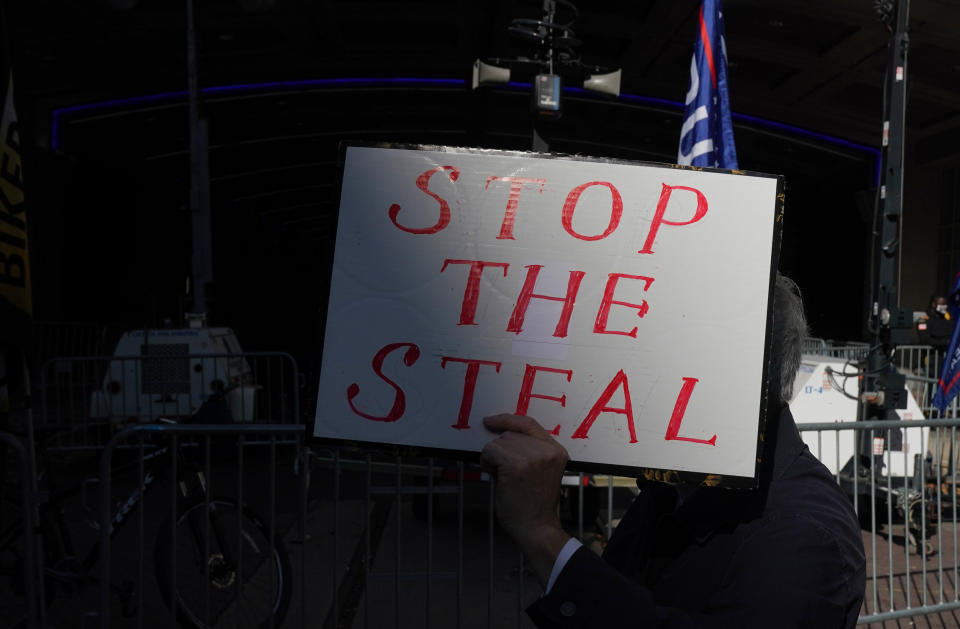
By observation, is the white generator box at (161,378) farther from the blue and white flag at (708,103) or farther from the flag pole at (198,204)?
the blue and white flag at (708,103)

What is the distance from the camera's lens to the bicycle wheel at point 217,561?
4.47 m

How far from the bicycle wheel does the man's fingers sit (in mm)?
3004

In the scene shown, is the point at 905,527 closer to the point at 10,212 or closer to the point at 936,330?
the point at 10,212

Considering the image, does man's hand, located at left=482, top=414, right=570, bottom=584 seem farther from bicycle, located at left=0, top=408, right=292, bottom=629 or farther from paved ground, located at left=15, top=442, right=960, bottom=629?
bicycle, located at left=0, top=408, right=292, bottom=629

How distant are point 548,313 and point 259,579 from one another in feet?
13.5

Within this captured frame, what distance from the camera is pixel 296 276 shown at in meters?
48.2

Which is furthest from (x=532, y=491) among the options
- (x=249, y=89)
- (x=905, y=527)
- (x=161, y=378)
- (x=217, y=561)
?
(x=249, y=89)

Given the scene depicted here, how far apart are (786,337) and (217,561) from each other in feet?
12.2

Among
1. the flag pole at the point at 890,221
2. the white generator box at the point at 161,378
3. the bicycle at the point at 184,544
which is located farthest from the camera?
the white generator box at the point at 161,378

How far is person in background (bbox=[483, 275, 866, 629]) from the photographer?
1.36m

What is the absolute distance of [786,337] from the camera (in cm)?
173

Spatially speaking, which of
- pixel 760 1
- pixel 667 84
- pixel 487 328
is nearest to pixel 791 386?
pixel 487 328

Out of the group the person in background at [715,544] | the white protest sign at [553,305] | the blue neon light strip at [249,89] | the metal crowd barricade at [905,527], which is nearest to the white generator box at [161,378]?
the metal crowd barricade at [905,527]

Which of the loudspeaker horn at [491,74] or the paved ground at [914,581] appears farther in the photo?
the loudspeaker horn at [491,74]
